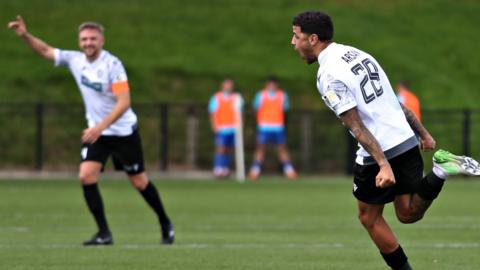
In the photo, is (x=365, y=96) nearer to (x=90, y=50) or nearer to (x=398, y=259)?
(x=398, y=259)

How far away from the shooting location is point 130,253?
11086mm

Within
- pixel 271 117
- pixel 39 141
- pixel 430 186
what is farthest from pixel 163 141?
pixel 430 186

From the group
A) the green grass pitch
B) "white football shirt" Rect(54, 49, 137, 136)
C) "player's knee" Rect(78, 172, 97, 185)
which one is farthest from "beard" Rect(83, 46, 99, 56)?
the green grass pitch

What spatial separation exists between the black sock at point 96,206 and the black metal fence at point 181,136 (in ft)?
51.6

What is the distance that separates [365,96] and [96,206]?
182 inches

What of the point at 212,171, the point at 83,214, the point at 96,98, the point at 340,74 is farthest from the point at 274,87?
the point at 340,74

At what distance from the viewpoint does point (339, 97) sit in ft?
26.1

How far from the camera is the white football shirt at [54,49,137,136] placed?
12.0 metres

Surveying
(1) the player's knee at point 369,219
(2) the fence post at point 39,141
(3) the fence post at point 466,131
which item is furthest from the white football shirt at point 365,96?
(3) the fence post at point 466,131

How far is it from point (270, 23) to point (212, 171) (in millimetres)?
9049

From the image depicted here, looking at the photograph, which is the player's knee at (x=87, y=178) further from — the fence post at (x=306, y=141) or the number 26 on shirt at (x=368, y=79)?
the fence post at (x=306, y=141)

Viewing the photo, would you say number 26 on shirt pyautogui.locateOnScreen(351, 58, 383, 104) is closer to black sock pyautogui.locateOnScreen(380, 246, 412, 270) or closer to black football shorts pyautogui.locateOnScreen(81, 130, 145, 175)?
black sock pyautogui.locateOnScreen(380, 246, 412, 270)

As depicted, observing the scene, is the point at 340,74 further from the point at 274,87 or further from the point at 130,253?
the point at 274,87

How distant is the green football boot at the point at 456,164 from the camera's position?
8305 mm
